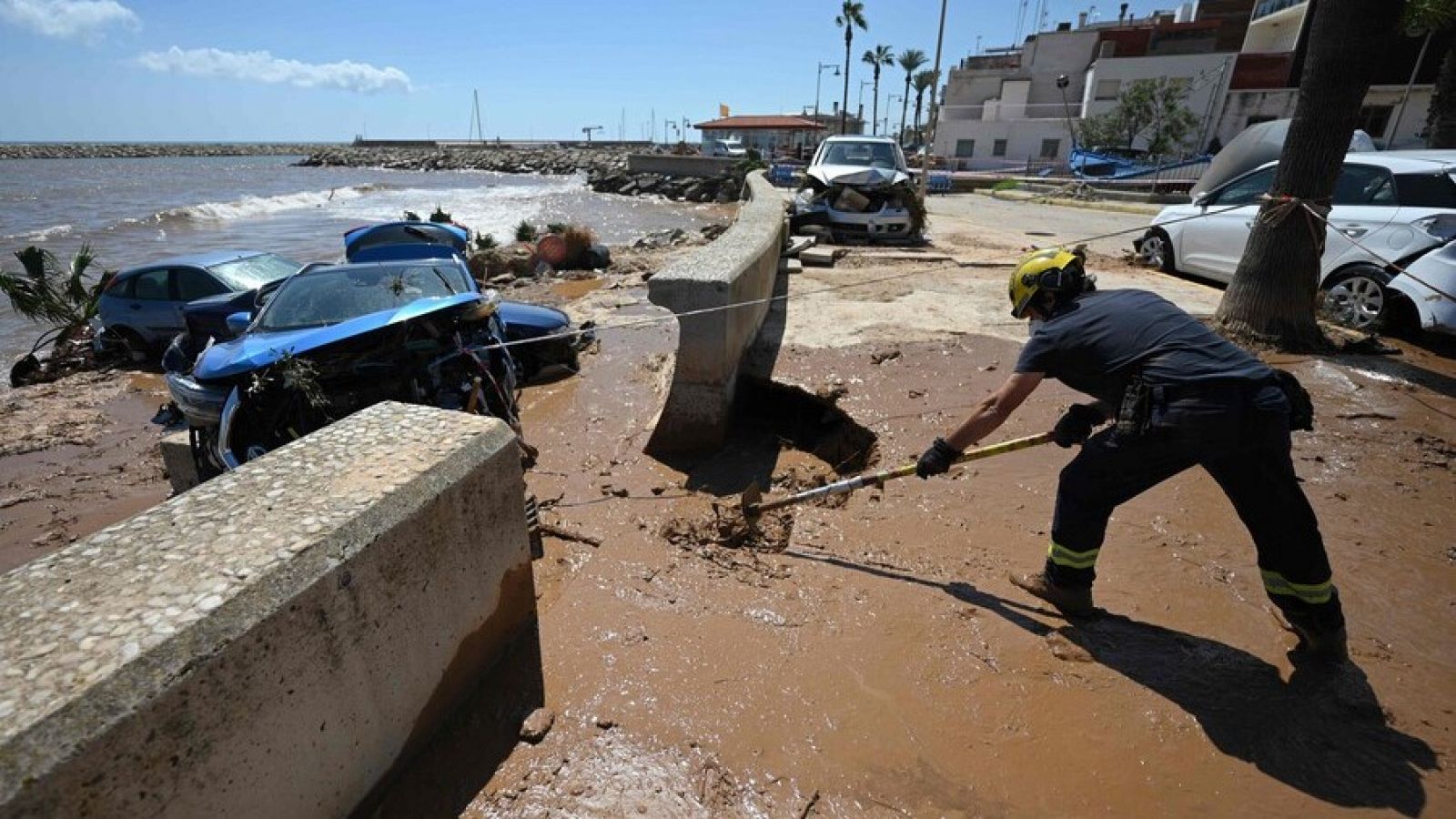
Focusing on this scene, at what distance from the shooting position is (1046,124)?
40.7 m

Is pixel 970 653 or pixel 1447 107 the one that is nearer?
pixel 970 653

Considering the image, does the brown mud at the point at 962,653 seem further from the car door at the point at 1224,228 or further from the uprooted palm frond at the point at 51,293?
the uprooted palm frond at the point at 51,293

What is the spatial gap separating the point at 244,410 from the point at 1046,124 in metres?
46.2

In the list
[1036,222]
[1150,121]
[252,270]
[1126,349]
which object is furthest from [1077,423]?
[1150,121]

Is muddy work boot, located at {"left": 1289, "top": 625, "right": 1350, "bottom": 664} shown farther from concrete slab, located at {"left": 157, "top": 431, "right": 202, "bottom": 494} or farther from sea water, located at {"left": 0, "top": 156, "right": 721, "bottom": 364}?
sea water, located at {"left": 0, "top": 156, "right": 721, "bottom": 364}

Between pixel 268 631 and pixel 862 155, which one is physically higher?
pixel 862 155

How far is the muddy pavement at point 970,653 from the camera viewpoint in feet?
7.47

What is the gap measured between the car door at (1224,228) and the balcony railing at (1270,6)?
3631 centimetres

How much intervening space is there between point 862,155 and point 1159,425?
38.1 ft

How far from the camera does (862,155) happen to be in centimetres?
1309

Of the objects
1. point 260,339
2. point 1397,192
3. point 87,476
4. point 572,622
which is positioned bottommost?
point 87,476

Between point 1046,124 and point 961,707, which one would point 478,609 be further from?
point 1046,124

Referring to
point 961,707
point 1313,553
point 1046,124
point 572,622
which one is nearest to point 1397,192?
point 1313,553

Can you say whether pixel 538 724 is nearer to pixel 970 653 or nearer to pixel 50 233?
pixel 970 653
